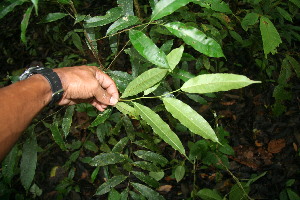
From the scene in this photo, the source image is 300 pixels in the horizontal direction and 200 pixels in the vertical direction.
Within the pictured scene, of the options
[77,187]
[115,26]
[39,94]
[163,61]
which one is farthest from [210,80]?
[77,187]

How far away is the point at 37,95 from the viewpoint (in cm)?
97

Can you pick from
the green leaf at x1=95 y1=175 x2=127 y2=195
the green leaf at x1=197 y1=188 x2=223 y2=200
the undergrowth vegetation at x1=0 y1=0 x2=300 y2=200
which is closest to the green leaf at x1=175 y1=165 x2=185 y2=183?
the undergrowth vegetation at x1=0 y1=0 x2=300 y2=200

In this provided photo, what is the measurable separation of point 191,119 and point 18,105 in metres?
0.65

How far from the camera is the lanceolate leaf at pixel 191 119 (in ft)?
2.69

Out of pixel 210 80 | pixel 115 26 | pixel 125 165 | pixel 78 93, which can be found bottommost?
pixel 125 165

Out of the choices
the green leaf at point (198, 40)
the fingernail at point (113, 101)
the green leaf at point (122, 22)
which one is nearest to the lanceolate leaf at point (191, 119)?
the green leaf at point (198, 40)

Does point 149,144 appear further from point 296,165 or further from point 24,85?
point 296,165

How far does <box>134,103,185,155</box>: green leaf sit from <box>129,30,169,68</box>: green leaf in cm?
21

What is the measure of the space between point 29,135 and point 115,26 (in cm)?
79

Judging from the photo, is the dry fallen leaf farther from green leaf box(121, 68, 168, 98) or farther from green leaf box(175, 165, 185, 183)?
green leaf box(121, 68, 168, 98)

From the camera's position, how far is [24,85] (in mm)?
932

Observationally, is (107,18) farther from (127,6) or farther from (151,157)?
(151,157)

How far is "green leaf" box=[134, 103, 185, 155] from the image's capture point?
0.87 m

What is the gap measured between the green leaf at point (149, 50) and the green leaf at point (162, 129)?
206mm
